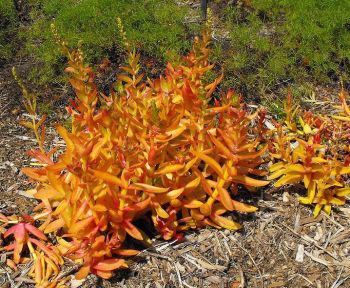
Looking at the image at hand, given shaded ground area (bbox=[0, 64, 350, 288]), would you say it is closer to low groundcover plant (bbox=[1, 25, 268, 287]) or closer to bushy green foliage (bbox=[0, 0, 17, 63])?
low groundcover plant (bbox=[1, 25, 268, 287])

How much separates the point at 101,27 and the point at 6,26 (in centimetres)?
106

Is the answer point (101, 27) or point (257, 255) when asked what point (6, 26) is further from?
point (257, 255)

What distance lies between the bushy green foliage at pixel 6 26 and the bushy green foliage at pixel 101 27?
17 cm

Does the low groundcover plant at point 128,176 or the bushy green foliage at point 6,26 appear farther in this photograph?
the bushy green foliage at point 6,26

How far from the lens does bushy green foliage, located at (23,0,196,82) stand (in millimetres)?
4172

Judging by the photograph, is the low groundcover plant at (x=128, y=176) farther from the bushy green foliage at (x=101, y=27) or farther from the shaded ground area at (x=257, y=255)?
the bushy green foliage at (x=101, y=27)

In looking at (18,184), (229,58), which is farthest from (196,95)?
(229,58)

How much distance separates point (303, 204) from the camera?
9.33 ft

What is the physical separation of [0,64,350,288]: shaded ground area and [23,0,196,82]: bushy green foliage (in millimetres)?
1769

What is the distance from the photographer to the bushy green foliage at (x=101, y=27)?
417 centimetres

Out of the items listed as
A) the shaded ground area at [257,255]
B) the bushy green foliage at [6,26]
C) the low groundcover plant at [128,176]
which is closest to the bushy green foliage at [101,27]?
the bushy green foliage at [6,26]

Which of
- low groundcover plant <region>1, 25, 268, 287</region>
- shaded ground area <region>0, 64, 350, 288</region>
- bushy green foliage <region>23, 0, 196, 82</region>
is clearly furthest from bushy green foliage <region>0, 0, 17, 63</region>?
low groundcover plant <region>1, 25, 268, 287</region>

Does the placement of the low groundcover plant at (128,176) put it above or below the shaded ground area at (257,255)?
above

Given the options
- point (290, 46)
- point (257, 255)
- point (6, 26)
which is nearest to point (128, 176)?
point (257, 255)
